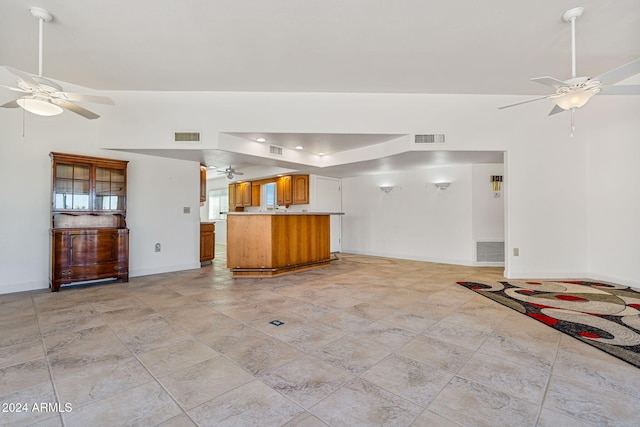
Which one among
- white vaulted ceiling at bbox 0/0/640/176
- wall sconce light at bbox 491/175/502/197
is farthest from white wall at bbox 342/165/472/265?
white vaulted ceiling at bbox 0/0/640/176

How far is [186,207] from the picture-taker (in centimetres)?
589

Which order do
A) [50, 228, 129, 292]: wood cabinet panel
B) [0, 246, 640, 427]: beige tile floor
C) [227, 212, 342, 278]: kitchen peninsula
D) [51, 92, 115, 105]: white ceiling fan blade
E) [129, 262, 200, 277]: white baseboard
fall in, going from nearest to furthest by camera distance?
[0, 246, 640, 427]: beige tile floor < [51, 92, 115, 105]: white ceiling fan blade < [50, 228, 129, 292]: wood cabinet panel < [227, 212, 342, 278]: kitchen peninsula < [129, 262, 200, 277]: white baseboard

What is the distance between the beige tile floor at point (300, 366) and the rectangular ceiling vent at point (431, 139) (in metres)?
2.76

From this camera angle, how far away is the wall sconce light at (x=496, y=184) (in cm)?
609

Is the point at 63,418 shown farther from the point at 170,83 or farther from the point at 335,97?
the point at 335,97

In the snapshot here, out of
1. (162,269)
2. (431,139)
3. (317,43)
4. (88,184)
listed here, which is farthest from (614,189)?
(88,184)

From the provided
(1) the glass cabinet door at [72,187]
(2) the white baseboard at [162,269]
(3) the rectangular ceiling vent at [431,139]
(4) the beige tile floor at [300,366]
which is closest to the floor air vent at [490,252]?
(3) the rectangular ceiling vent at [431,139]

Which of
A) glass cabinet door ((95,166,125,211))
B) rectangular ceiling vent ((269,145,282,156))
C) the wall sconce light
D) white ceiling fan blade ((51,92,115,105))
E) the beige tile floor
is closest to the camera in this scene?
the beige tile floor

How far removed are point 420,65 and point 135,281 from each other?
5.78 metres

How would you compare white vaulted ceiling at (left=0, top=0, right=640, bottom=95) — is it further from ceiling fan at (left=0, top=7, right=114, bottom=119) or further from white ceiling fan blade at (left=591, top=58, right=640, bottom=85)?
white ceiling fan blade at (left=591, top=58, right=640, bottom=85)

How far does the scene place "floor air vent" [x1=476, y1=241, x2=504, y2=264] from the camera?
6121mm

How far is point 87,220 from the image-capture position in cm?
471

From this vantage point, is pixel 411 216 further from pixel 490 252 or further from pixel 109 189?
pixel 109 189

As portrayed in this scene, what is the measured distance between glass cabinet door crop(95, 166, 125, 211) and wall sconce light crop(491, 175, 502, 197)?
7.49m
